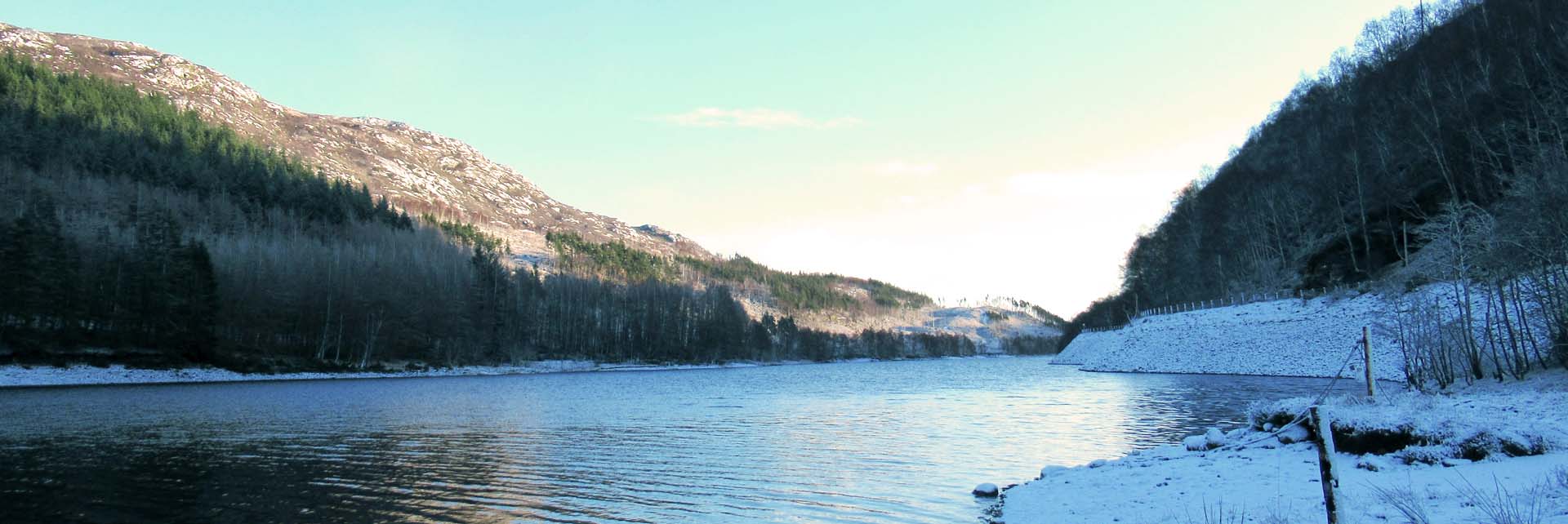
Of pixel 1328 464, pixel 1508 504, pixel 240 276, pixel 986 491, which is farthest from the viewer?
pixel 240 276

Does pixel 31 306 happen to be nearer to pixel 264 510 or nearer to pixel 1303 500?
pixel 264 510

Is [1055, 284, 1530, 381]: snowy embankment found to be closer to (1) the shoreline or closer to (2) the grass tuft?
(2) the grass tuft

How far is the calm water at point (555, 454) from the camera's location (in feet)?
47.9

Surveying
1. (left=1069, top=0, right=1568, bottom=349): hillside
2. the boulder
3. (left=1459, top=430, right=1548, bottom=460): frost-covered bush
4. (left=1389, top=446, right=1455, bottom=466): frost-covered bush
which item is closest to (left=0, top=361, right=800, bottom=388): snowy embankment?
the boulder

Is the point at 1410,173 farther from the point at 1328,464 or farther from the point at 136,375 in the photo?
the point at 136,375

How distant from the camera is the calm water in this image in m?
14.6

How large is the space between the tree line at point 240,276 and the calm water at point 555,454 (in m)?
27.3

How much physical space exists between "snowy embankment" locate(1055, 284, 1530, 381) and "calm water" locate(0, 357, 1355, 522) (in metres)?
8.15

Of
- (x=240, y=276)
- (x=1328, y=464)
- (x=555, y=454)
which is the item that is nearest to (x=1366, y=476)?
(x=1328, y=464)

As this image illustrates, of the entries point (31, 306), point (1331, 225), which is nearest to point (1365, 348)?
point (1331, 225)

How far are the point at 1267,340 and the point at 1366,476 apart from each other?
186 ft

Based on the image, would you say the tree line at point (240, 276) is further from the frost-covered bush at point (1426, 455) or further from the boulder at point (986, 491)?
the frost-covered bush at point (1426, 455)

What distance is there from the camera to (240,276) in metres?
85.2

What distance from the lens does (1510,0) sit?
226 ft
